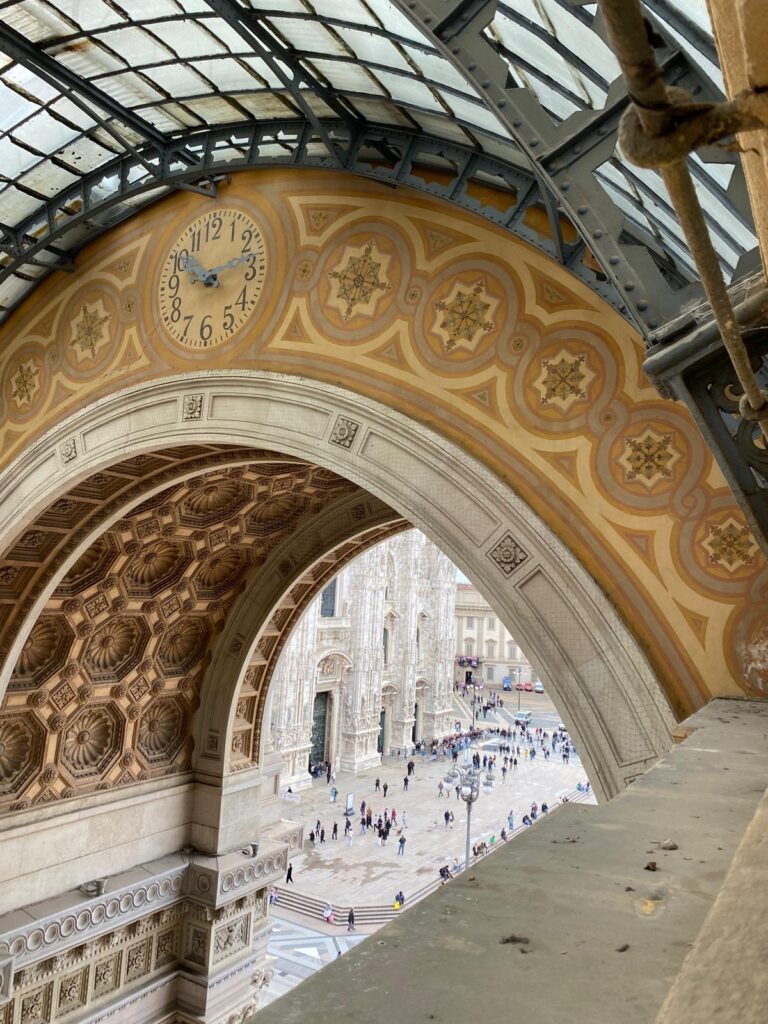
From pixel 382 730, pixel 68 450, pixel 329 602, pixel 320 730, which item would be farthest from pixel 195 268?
pixel 382 730

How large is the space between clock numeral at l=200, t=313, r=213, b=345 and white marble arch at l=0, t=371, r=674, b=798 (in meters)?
0.45

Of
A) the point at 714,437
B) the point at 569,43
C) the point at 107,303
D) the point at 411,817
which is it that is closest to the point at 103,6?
the point at 107,303

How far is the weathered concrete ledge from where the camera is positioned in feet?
4.19

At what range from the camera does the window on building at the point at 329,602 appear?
28.3 metres

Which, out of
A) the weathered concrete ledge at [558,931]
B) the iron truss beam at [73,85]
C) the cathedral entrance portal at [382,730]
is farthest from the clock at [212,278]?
the cathedral entrance portal at [382,730]

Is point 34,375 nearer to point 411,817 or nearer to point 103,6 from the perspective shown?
point 103,6

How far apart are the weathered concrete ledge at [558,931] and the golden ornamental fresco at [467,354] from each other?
9.17 ft

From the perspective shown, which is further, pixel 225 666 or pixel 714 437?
pixel 225 666

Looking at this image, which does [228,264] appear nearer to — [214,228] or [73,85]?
[214,228]

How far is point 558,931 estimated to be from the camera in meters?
1.60

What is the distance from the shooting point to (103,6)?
20.9ft

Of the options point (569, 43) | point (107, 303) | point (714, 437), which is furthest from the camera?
point (107, 303)

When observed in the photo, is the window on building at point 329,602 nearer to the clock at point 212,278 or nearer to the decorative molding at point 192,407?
the clock at point 212,278

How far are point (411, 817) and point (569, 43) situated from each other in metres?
23.9
